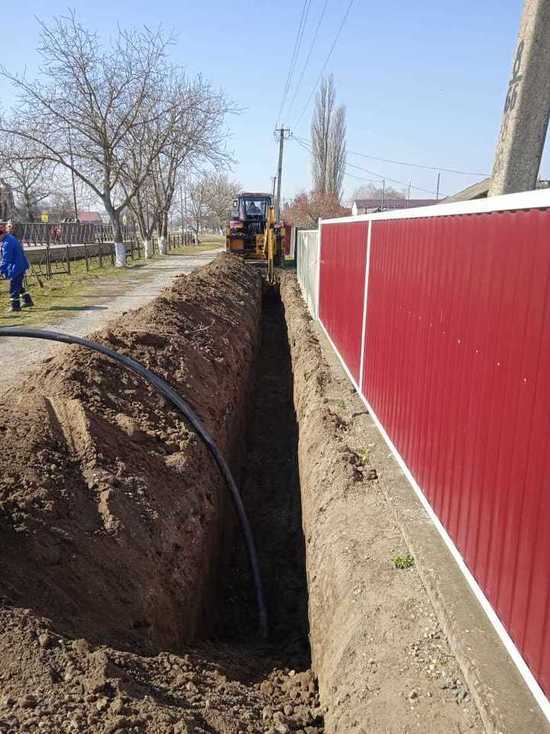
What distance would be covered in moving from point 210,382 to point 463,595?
4.13 m

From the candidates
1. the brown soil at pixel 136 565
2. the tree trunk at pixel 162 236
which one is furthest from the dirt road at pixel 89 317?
the tree trunk at pixel 162 236

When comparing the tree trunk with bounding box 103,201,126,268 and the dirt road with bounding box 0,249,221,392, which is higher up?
the tree trunk with bounding box 103,201,126,268

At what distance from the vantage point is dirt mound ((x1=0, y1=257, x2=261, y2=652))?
3135 millimetres

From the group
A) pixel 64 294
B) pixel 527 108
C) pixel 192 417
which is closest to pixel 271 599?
pixel 192 417

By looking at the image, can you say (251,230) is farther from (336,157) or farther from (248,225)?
(336,157)

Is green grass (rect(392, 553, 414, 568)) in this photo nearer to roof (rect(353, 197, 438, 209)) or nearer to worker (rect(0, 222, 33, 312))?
worker (rect(0, 222, 33, 312))

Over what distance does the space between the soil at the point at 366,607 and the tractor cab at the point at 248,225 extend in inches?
699

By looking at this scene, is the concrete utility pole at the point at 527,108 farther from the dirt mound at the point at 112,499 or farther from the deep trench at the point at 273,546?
the deep trench at the point at 273,546

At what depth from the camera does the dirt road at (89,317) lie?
7285mm

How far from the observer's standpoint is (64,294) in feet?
48.8

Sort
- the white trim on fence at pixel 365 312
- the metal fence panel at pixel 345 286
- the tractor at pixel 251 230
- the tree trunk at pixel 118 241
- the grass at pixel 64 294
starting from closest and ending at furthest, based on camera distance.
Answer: the white trim on fence at pixel 365 312 → the metal fence panel at pixel 345 286 → the grass at pixel 64 294 → the tractor at pixel 251 230 → the tree trunk at pixel 118 241

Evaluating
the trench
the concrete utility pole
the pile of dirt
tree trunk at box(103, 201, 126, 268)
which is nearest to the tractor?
tree trunk at box(103, 201, 126, 268)

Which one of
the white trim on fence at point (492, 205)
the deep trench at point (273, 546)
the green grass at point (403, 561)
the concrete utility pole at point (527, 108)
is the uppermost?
the concrete utility pole at point (527, 108)

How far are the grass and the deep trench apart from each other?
481 centimetres
